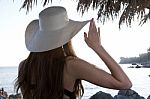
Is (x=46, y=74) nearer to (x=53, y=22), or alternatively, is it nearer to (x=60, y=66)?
(x=60, y=66)

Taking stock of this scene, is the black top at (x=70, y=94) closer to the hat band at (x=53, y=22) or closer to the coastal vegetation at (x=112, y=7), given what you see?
the hat band at (x=53, y=22)

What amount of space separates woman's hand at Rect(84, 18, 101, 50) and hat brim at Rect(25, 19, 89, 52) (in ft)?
0.16

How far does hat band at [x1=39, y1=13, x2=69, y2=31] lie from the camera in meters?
1.62

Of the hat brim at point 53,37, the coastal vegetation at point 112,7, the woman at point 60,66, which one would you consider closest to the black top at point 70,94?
the woman at point 60,66

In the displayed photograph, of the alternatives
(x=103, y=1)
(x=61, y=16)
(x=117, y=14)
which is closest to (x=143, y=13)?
(x=117, y=14)

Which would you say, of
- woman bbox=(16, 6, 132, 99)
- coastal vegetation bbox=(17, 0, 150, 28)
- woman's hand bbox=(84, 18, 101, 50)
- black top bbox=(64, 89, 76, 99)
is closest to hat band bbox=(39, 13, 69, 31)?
woman bbox=(16, 6, 132, 99)

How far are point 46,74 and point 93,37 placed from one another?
0.23m

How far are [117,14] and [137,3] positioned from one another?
412 millimetres

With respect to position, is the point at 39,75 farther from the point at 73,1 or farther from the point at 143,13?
the point at 143,13

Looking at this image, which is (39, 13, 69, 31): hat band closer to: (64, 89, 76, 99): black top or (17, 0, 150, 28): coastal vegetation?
(64, 89, 76, 99): black top

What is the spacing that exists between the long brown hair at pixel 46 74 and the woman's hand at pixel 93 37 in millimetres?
74

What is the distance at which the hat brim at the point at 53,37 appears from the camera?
1.54 metres

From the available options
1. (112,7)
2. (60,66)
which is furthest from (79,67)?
(112,7)

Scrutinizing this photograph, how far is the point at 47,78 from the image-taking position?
1514mm
